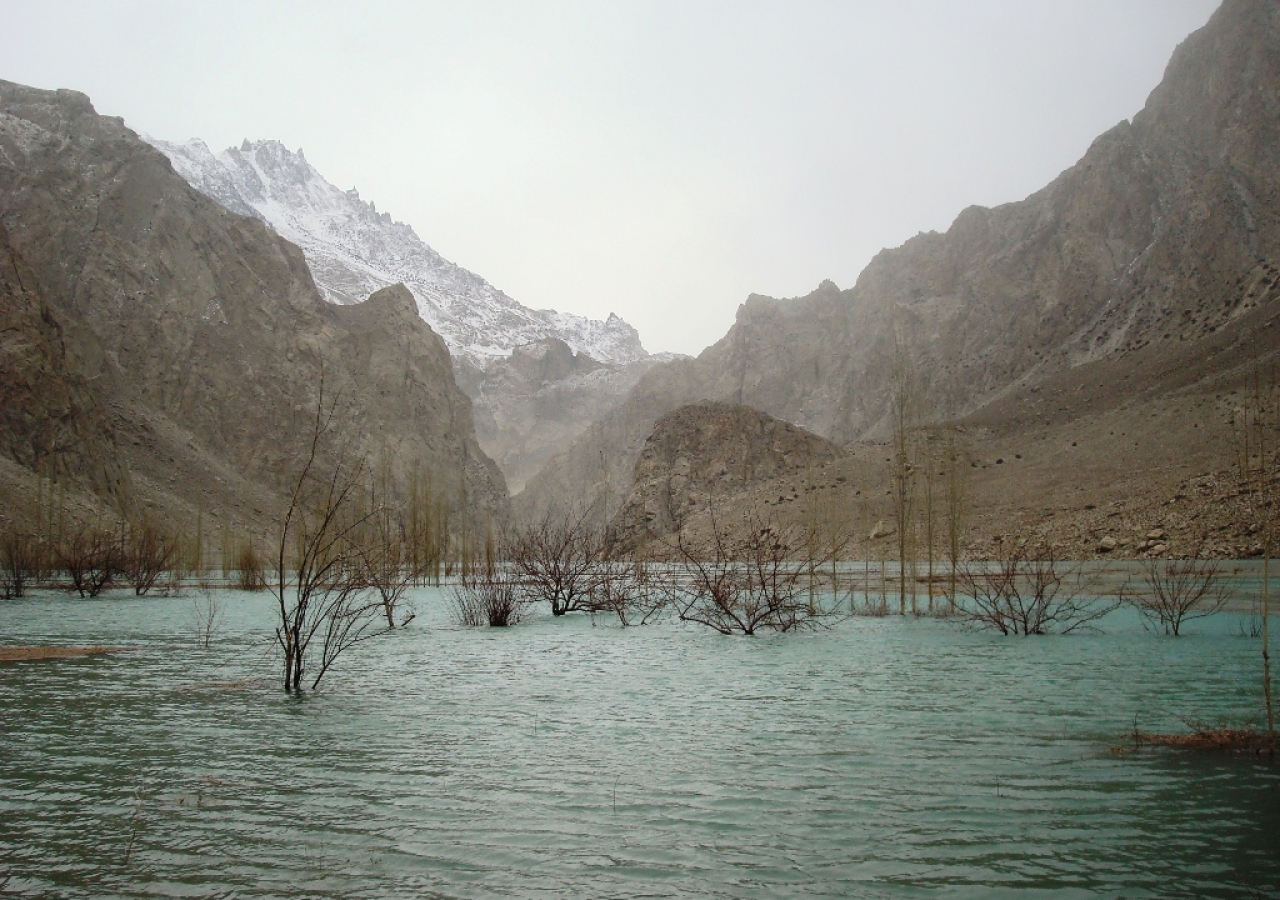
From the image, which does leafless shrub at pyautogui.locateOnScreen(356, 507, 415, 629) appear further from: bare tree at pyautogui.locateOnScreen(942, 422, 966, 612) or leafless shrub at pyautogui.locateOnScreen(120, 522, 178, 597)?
bare tree at pyautogui.locateOnScreen(942, 422, 966, 612)

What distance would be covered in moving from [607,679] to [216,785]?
5745mm

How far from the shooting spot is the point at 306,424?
80375 millimetres

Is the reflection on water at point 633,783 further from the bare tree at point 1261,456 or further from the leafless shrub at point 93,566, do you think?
the bare tree at point 1261,456

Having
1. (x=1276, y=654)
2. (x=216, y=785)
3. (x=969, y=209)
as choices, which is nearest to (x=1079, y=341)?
(x=969, y=209)

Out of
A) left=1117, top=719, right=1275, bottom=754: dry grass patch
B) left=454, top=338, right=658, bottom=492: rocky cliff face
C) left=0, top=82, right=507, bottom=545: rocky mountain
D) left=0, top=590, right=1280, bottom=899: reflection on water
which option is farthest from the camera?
left=454, top=338, right=658, bottom=492: rocky cliff face

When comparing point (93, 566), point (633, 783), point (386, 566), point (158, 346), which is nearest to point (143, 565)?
point (93, 566)

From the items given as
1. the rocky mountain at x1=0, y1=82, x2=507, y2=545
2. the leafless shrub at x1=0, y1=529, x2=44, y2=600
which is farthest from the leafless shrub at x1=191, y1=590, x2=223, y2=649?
the rocky mountain at x1=0, y1=82, x2=507, y2=545

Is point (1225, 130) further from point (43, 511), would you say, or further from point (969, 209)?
point (43, 511)

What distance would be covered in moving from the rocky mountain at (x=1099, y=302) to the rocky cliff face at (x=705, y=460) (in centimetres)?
461

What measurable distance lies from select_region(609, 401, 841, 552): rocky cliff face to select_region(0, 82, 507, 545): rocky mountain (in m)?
14.6

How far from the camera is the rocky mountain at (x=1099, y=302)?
197ft

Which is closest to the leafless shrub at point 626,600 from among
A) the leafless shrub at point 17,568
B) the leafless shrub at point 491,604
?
the leafless shrub at point 491,604

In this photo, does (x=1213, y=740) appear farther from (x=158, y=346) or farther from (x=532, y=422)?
(x=532, y=422)

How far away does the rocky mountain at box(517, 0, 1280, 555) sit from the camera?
60.2 metres
